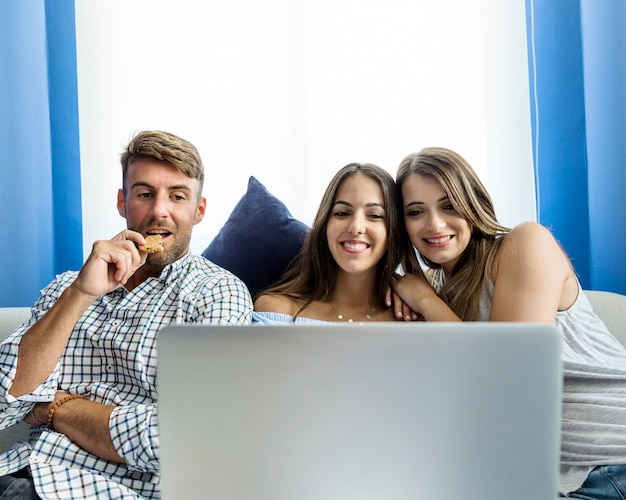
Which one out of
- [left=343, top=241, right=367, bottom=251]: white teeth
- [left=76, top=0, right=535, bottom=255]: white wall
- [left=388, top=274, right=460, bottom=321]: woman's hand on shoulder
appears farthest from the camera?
[left=76, top=0, right=535, bottom=255]: white wall

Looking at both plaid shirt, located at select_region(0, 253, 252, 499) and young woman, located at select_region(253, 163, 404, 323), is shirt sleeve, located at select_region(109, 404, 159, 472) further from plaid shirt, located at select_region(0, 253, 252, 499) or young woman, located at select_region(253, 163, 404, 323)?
young woman, located at select_region(253, 163, 404, 323)

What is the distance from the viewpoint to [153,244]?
1.44 m

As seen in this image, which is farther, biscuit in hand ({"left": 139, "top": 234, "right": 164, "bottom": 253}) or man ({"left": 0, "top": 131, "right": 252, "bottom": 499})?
biscuit in hand ({"left": 139, "top": 234, "right": 164, "bottom": 253})

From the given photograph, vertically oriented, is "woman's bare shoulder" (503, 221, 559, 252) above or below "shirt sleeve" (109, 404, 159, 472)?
above

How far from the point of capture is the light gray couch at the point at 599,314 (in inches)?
62.9

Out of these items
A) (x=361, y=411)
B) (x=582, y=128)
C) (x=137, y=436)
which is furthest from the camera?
(x=582, y=128)

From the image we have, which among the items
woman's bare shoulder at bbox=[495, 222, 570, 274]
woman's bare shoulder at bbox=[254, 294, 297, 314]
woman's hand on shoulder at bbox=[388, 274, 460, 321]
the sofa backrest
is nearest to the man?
woman's bare shoulder at bbox=[254, 294, 297, 314]

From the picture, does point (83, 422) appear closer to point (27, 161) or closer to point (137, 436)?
point (137, 436)

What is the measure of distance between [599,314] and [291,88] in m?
1.34

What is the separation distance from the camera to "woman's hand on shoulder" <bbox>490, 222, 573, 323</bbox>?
1295 millimetres

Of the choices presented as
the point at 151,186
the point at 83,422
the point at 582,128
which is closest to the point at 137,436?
the point at 83,422

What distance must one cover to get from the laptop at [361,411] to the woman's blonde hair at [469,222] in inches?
33.6

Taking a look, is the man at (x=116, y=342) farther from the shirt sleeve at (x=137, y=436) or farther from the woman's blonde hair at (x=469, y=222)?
the woman's blonde hair at (x=469, y=222)

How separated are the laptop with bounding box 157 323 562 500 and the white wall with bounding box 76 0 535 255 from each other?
1.63 meters
